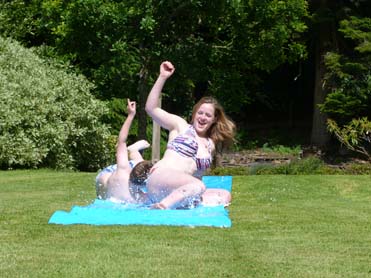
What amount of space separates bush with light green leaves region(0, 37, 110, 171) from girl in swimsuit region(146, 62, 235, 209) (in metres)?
7.13

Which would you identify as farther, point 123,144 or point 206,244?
point 123,144

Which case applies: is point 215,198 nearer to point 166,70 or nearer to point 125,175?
point 125,175

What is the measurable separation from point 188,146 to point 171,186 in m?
0.47

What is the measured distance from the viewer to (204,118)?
8.29 meters

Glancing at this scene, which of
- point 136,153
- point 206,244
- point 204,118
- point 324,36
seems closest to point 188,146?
point 204,118

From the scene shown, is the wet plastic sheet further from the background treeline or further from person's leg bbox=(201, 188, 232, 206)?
the background treeline

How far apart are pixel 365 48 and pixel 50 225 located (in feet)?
41.2

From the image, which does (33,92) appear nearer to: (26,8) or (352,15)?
(26,8)

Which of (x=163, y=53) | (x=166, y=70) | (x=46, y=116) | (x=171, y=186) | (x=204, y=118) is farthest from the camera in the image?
(x=163, y=53)

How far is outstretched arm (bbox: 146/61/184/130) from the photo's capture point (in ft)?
26.2

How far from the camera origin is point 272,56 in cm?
1802

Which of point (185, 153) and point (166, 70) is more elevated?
point (166, 70)

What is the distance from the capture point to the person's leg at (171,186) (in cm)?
773

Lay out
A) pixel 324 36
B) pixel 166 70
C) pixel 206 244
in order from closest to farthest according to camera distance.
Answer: pixel 206 244 → pixel 166 70 → pixel 324 36
